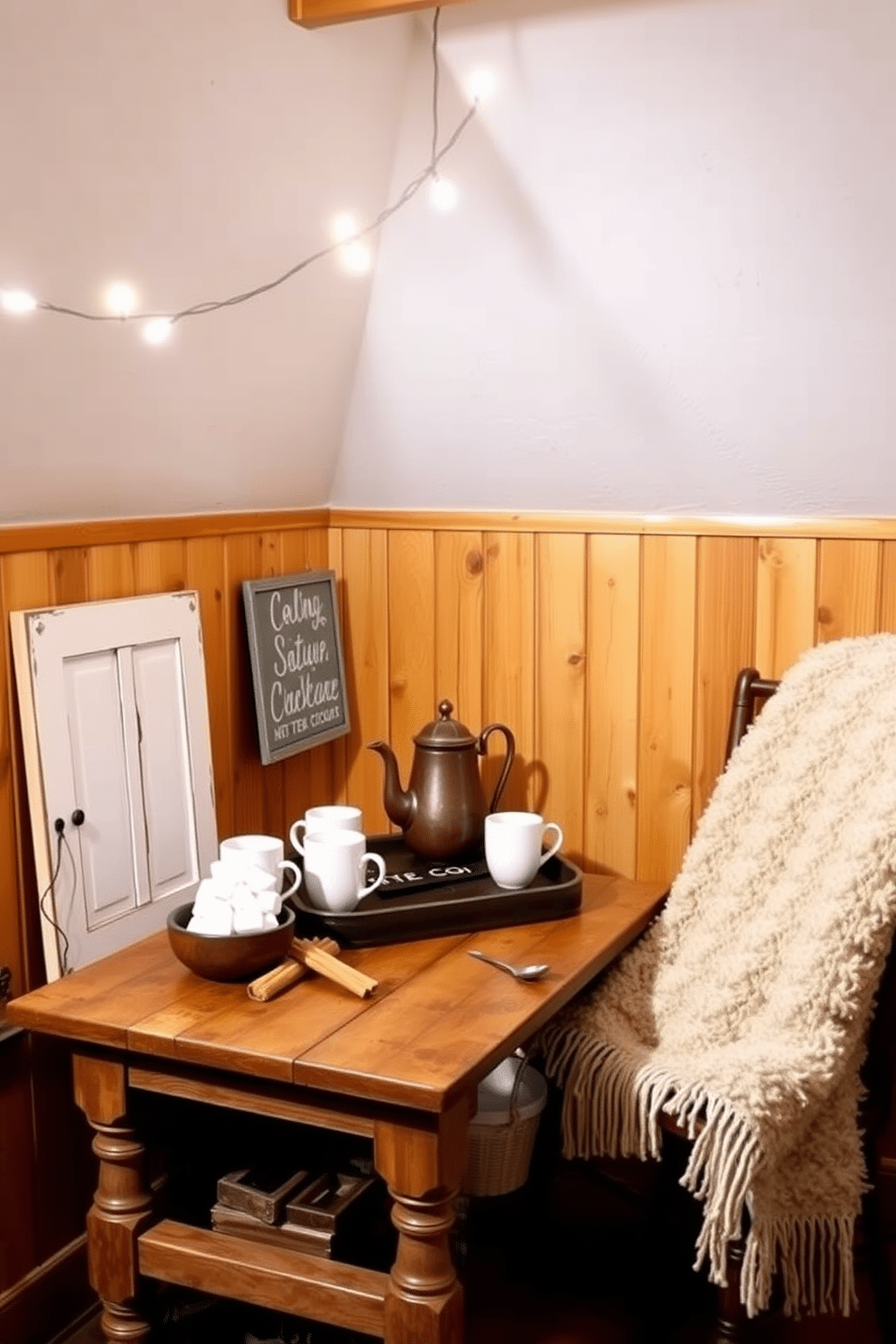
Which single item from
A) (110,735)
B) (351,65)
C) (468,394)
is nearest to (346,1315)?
(110,735)

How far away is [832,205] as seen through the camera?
198 cm

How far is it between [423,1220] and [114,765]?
85 centimetres

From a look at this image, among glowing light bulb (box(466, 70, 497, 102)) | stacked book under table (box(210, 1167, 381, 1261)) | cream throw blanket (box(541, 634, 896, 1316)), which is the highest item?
glowing light bulb (box(466, 70, 497, 102))

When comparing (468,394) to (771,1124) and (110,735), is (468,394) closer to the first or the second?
(110,735)

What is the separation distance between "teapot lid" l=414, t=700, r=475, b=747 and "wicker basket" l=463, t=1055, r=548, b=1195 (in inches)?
19.5

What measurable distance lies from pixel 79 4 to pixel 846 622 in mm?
1468

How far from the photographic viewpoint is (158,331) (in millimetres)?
2023

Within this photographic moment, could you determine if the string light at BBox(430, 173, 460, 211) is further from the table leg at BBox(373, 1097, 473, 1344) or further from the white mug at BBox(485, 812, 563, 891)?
the table leg at BBox(373, 1097, 473, 1344)

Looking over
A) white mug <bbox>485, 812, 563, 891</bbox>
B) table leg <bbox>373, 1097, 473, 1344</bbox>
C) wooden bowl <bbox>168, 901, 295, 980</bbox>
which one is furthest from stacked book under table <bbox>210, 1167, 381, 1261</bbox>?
white mug <bbox>485, 812, 563, 891</bbox>

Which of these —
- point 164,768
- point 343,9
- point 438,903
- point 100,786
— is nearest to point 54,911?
point 100,786

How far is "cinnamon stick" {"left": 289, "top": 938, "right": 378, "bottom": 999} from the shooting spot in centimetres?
179

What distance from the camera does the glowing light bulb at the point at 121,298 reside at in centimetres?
190

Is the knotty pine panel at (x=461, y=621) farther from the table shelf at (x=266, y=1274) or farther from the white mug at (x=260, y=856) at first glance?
the table shelf at (x=266, y=1274)

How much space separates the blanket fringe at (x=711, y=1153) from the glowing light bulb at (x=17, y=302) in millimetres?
1233
